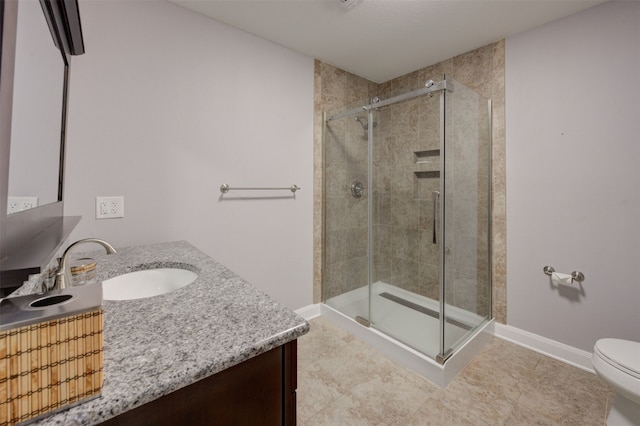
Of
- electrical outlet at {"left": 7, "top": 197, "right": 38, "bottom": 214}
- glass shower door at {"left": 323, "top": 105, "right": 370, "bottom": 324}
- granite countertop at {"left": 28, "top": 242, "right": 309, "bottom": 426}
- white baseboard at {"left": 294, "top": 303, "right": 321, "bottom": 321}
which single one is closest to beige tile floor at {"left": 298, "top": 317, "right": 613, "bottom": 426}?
white baseboard at {"left": 294, "top": 303, "right": 321, "bottom": 321}

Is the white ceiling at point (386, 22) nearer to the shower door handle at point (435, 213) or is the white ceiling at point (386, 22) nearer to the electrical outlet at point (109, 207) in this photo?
the shower door handle at point (435, 213)

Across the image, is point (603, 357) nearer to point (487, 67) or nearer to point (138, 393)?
point (138, 393)

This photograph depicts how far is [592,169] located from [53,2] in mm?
2797

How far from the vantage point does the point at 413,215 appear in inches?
97.0

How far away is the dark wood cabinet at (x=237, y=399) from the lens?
1.65 feet

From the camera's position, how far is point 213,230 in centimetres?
195

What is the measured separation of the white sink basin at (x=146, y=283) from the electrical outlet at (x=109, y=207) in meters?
0.56

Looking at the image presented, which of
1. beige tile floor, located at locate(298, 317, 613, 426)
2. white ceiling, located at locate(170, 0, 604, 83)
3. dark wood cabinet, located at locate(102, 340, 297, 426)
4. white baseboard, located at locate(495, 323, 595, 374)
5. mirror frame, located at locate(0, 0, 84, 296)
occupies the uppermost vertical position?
white ceiling, located at locate(170, 0, 604, 83)

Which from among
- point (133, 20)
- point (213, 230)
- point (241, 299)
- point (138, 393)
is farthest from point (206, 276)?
point (133, 20)

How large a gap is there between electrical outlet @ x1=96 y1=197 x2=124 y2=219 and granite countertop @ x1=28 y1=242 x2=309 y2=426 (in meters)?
0.98

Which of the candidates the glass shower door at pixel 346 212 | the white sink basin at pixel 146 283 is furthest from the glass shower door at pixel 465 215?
the white sink basin at pixel 146 283

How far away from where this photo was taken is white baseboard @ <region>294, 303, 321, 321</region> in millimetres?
2443

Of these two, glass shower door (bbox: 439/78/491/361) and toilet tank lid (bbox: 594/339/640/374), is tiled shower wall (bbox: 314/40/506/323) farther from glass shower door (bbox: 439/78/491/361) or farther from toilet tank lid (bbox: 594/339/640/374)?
toilet tank lid (bbox: 594/339/640/374)

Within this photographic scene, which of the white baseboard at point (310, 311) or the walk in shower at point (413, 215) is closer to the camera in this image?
the walk in shower at point (413, 215)
